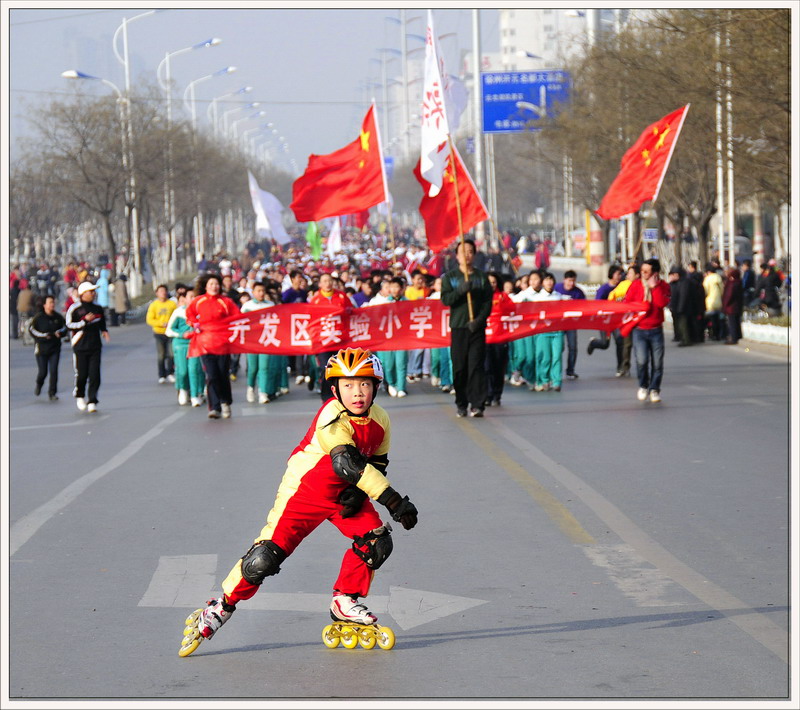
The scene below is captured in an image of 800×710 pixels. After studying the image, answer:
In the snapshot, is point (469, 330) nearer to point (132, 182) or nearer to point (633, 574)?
point (633, 574)

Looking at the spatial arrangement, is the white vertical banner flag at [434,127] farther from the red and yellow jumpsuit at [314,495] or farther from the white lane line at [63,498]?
the red and yellow jumpsuit at [314,495]

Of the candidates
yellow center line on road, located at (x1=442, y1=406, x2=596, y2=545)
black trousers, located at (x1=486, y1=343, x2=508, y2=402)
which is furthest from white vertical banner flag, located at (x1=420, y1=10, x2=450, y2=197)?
yellow center line on road, located at (x1=442, y1=406, x2=596, y2=545)

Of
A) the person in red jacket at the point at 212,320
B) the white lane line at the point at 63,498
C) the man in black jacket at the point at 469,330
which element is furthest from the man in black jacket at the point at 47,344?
the man in black jacket at the point at 469,330

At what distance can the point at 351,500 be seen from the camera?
6.24m

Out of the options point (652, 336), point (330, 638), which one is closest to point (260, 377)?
point (652, 336)

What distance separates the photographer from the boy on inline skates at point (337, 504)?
6129mm

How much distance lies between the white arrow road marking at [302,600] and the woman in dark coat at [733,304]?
21.2 meters

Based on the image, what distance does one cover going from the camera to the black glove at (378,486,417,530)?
233 inches

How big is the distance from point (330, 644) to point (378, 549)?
1.73ft

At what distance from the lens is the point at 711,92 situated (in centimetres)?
2716

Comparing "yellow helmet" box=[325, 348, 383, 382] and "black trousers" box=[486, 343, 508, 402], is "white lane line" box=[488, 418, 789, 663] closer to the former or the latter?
"yellow helmet" box=[325, 348, 383, 382]

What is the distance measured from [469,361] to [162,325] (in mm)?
7322

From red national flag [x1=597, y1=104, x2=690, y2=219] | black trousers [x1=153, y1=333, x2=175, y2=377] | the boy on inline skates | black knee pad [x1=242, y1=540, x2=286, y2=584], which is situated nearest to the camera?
the boy on inline skates

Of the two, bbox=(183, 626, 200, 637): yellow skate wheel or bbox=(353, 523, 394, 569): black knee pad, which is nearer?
bbox=(353, 523, 394, 569): black knee pad
